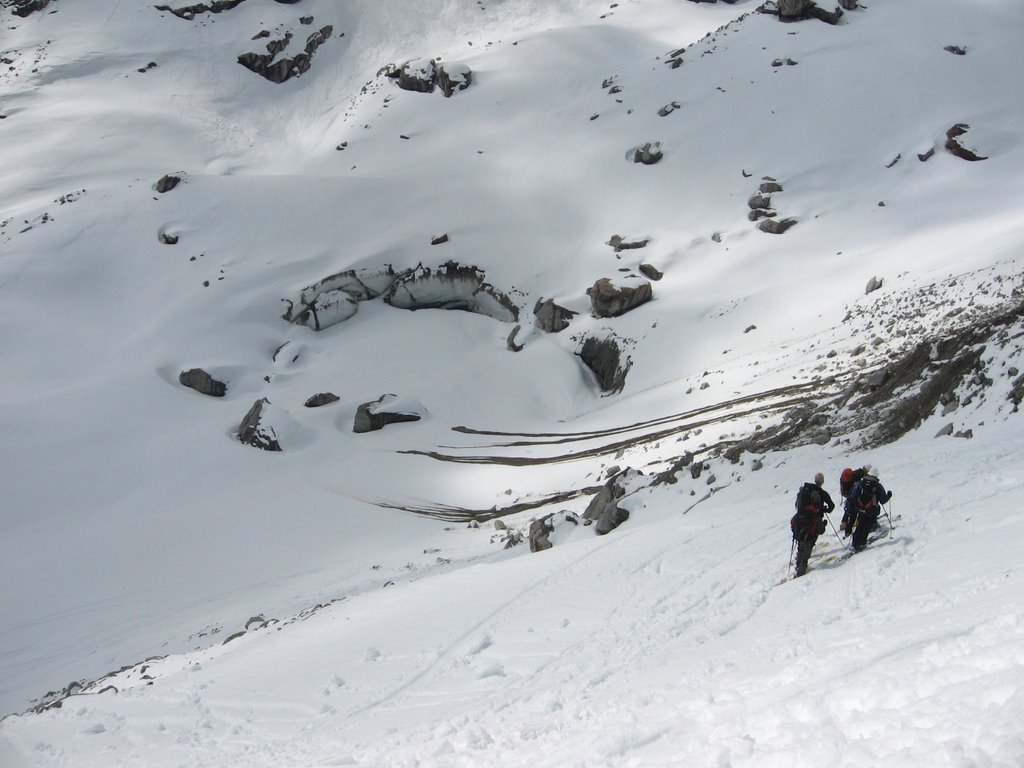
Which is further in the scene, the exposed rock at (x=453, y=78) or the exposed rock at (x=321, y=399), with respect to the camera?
the exposed rock at (x=453, y=78)

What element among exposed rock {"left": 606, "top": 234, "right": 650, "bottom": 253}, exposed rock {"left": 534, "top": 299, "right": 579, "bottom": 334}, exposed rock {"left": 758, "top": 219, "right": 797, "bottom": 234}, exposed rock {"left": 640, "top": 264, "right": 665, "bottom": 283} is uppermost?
exposed rock {"left": 758, "top": 219, "right": 797, "bottom": 234}

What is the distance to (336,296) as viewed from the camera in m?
38.4

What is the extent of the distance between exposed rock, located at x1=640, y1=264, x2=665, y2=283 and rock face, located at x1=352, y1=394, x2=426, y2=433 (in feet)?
44.6

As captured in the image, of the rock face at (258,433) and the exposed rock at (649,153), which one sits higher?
the exposed rock at (649,153)

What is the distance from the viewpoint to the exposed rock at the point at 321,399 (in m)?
32.0

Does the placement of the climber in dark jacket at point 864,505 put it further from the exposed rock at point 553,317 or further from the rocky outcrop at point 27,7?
the rocky outcrop at point 27,7

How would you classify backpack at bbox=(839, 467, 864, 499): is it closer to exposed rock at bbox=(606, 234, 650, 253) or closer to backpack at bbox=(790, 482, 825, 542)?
backpack at bbox=(790, 482, 825, 542)

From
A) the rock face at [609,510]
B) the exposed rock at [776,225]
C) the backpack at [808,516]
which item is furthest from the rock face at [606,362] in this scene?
the backpack at [808,516]

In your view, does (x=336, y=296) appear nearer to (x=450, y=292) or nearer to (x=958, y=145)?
(x=450, y=292)

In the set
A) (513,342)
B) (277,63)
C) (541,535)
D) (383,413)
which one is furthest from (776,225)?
(277,63)

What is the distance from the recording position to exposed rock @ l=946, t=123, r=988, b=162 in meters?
A: 37.3

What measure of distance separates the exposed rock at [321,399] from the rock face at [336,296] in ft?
21.6

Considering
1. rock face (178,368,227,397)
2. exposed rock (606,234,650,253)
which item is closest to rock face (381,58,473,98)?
exposed rock (606,234,650,253)

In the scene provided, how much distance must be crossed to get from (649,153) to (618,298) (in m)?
13.7
